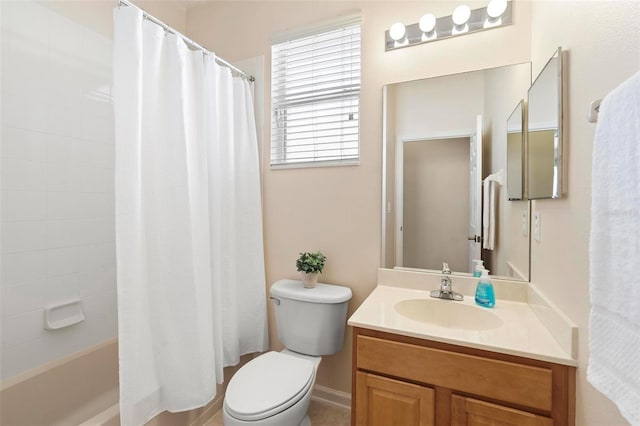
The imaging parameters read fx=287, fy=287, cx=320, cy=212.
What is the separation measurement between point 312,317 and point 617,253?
1.34m

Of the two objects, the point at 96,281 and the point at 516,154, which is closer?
the point at 516,154

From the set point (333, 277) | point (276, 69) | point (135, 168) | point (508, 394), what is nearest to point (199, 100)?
point (135, 168)

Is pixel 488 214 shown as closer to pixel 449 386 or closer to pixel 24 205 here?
pixel 449 386

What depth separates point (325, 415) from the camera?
5.67 feet

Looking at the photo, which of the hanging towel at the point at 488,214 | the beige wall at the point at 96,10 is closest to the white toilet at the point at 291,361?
the hanging towel at the point at 488,214

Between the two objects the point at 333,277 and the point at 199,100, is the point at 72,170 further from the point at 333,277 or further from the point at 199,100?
the point at 333,277

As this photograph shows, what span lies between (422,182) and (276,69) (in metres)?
1.24

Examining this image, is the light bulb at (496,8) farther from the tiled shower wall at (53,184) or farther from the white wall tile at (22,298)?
the white wall tile at (22,298)

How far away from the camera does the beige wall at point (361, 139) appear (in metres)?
1.50

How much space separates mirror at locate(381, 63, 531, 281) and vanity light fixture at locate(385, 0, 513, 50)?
0.22 metres

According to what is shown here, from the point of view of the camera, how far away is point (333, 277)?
1.79 m

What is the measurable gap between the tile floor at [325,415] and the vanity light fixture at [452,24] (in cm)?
216

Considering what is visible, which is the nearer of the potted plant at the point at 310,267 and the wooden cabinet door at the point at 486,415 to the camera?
the wooden cabinet door at the point at 486,415

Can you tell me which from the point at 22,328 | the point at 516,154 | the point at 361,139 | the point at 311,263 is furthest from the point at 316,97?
the point at 22,328
